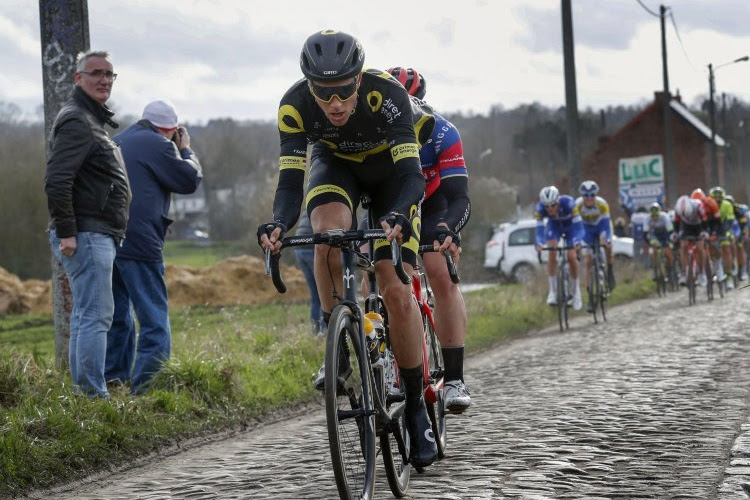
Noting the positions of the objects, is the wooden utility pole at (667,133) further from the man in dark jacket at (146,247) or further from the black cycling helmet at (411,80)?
the black cycling helmet at (411,80)

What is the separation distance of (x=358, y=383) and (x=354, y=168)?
1239 mm

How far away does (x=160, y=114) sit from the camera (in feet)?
30.2

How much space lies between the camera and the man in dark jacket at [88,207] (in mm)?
7562

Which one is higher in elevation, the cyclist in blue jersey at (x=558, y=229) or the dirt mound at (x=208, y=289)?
the cyclist in blue jersey at (x=558, y=229)

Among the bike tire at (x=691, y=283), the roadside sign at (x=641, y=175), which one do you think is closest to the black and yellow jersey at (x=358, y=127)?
the bike tire at (x=691, y=283)

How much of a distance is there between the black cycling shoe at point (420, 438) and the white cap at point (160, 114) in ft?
13.8

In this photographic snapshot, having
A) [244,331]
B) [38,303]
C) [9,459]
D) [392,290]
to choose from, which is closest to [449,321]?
[392,290]

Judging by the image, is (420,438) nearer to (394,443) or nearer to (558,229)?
(394,443)

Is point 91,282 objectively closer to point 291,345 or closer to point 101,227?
point 101,227

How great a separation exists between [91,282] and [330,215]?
9.03 feet

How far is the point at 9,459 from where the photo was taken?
612 cm

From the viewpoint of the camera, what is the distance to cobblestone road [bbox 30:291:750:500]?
5.59 m

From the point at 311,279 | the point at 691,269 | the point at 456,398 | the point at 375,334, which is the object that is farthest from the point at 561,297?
the point at 375,334

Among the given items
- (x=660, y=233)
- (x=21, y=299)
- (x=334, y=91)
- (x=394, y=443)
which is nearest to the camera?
(x=334, y=91)
